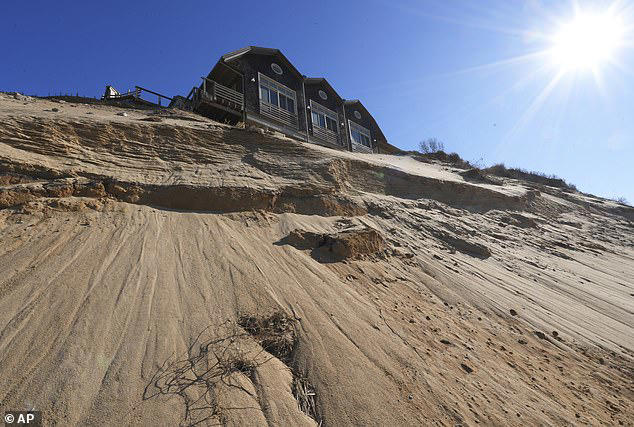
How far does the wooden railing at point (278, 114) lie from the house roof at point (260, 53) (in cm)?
256

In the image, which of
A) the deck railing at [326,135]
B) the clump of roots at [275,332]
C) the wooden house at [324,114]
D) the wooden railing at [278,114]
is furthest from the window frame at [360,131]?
the clump of roots at [275,332]

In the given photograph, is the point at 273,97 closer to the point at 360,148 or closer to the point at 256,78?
the point at 256,78

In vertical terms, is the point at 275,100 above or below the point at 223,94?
above

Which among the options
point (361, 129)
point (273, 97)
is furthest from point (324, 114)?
point (361, 129)

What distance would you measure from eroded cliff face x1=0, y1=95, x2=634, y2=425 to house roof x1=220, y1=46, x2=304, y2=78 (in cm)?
1000

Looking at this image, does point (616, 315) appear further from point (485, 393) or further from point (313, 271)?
point (313, 271)

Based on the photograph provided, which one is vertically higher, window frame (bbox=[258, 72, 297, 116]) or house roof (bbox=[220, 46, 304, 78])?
house roof (bbox=[220, 46, 304, 78])

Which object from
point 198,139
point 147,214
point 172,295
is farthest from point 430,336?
point 198,139

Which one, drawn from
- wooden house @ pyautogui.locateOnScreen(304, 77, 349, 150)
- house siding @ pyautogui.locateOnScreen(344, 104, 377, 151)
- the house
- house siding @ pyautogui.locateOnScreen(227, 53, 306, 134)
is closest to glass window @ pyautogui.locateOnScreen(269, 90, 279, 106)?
the house

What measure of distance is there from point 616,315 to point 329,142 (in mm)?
15984

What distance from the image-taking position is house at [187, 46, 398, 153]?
15.5 meters

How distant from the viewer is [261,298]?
13.6ft

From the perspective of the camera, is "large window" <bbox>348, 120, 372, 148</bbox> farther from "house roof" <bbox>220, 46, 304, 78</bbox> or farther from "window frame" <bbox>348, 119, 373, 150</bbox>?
"house roof" <bbox>220, 46, 304, 78</bbox>

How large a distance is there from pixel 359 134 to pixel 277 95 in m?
7.47
